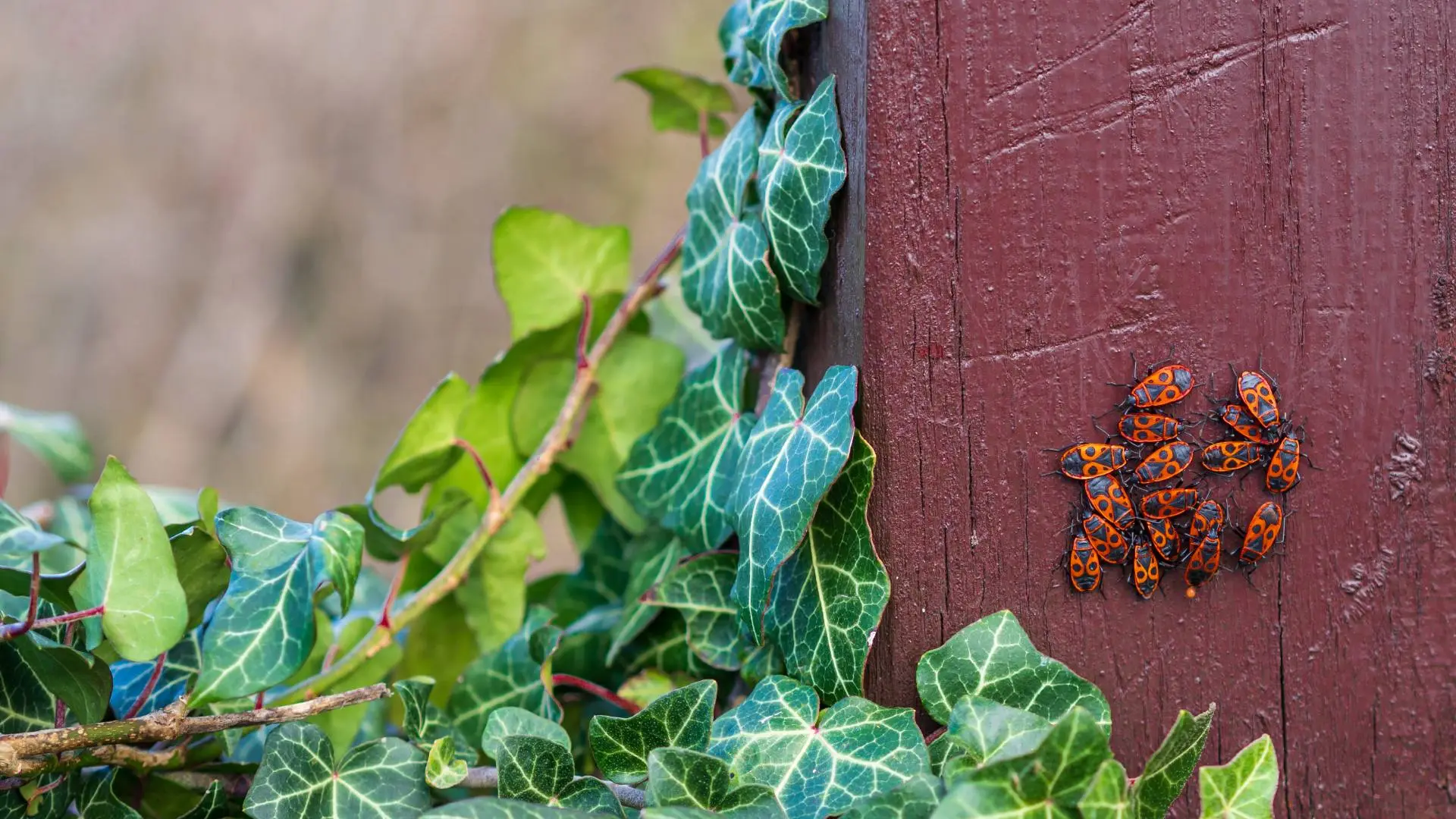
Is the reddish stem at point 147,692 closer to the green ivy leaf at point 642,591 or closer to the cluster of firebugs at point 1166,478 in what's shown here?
the green ivy leaf at point 642,591

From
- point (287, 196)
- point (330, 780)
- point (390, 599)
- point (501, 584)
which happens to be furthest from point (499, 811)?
point (287, 196)

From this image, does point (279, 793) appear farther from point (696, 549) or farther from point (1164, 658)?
point (1164, 658)

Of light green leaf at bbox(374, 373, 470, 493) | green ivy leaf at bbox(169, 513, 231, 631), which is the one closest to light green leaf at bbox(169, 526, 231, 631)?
green ivy leaf at bbox(169, 513, 231, 631)

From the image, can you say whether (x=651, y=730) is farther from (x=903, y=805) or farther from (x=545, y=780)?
(x=903, y=805)

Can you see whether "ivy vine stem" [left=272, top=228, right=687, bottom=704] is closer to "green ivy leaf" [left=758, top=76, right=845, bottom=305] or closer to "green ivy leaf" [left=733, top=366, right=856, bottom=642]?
"green ivy leaf" [left=758, top=76, right=845, bottom=305]

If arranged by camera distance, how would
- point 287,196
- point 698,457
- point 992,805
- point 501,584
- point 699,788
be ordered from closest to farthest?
point 992,805
point 699,788
point 698,457
point 501,584
point 287,196

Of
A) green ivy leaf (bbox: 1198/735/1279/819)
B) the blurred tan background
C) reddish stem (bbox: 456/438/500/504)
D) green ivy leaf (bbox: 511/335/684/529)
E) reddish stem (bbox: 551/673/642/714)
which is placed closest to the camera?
green ivy leaf (bbox: 1198/735/1279/819)

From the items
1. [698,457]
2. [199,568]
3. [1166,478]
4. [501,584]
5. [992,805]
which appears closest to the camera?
[992,805]
